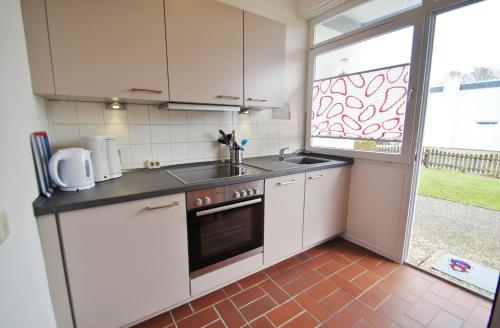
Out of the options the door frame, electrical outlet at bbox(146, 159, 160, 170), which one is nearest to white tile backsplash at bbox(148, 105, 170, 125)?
electrical outlet at bbox(146, 159, 160, 170)

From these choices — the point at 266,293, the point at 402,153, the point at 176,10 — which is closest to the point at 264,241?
the point at 266,293

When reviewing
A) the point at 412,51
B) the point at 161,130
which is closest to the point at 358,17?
the point at 412,51

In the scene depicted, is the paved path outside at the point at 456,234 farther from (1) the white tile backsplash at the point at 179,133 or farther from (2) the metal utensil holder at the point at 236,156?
(1) the white tile backsplash at the point at 179,133

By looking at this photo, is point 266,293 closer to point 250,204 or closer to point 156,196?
point 250,204

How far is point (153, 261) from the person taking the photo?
51.7 inches

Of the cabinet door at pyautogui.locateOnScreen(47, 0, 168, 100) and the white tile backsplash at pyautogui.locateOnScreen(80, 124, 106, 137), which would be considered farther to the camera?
the white tile backsplash at pyautogui.locateOnScreen(80, 124, 106, 137)

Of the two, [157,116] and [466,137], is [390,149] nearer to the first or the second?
[466,137]

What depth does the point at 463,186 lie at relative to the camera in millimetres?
2027

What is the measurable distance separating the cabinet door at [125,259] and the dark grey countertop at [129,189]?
1.7 inches

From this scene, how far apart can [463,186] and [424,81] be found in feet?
3.52

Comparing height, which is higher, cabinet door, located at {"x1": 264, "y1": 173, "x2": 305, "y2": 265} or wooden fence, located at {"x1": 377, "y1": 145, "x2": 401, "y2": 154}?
wooden fence, located at {"x1": 377, "y1": 145, "x2": 401, "y2": 154}

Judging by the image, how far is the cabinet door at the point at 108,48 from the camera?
1165 millimetres

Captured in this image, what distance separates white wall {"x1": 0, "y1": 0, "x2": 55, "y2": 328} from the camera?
72 cm

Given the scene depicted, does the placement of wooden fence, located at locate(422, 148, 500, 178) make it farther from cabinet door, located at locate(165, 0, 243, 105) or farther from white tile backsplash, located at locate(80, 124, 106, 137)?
white tile backsplash, located at locate(80, 124, 106, 137)
